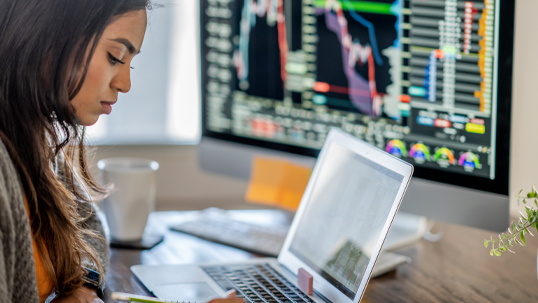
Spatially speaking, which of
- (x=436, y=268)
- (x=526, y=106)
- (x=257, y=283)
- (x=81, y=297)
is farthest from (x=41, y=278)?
(x=526, y=106)

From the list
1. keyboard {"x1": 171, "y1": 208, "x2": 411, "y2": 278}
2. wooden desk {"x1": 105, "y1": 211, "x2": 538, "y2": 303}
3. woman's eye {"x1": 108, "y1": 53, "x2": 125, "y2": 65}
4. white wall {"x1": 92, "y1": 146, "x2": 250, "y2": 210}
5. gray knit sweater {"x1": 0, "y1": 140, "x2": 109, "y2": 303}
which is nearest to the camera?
gray knit sweater {"x1": 0, "y1": 140, "x2": 109, "y2": 303}

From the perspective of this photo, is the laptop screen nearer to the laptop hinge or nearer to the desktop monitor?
the laptop hinge

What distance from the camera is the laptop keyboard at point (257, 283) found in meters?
0.77

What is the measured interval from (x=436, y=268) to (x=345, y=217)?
0.73 feet

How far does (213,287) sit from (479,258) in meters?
0.47

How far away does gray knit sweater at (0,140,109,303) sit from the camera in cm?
60

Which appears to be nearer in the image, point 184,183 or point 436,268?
point 436,268

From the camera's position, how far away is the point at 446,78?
2.97 feet

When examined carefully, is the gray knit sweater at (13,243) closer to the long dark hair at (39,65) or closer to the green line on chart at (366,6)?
the long dark hair at (39,65)

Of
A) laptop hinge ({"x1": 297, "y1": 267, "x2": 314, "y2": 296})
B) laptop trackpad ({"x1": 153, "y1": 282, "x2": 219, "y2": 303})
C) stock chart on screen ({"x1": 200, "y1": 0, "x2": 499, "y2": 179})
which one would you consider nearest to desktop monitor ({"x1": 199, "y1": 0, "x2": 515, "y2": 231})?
stock chart on screen ({"x1": 200, "y1": 0, "x2": 499, "y2": 179})

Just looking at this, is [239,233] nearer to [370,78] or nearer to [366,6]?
[370,78]

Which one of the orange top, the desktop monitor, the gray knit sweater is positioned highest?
the desktop monitor

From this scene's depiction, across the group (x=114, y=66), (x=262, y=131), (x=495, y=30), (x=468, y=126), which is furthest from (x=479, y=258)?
(x=114, y=66)

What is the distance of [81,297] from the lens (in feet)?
2.49
